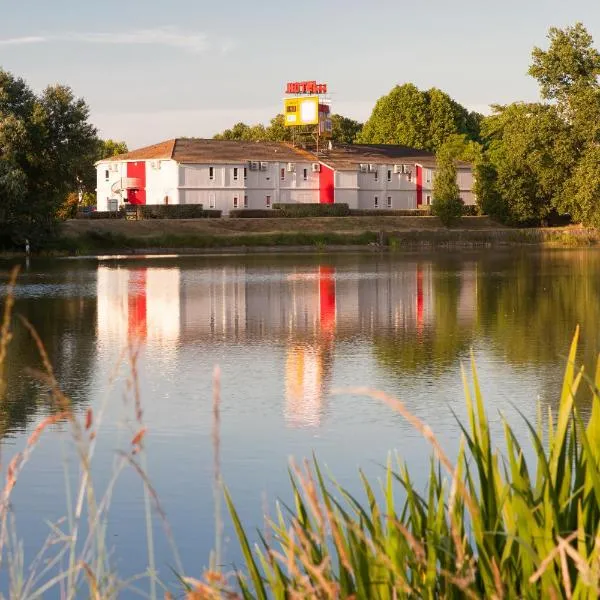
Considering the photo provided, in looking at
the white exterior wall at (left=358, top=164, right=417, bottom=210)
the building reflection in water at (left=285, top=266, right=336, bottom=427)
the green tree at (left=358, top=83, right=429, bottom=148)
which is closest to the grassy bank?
the white exterior wall at (left=358, top=164, right=417, bottom=210)

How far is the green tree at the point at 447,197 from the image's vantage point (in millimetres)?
101062

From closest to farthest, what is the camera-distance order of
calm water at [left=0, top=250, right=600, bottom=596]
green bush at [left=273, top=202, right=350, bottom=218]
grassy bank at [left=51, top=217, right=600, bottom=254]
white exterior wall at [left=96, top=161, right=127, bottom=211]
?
1. calm water at [left=0, top=250, right=600, bottom=596]
2. grassy bank at [left=51, top=217, right=600, bottom=254]
3. green bush at [left=273, top=202, right=350, bottom=218]
4. white exterior wall at [left=96, top=161, right=127, bottom=211]

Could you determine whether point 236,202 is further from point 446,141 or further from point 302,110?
point 446,141

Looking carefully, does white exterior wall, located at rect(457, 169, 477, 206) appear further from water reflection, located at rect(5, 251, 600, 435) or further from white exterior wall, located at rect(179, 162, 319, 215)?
water reflection, located at rect(5, 251, 600, 435)

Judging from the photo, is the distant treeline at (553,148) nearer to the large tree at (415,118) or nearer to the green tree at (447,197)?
the green tree at (447,197)

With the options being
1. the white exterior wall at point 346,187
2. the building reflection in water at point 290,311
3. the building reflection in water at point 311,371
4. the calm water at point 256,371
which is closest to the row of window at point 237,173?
the white exterior wall at point 346,187

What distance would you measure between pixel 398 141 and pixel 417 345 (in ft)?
440

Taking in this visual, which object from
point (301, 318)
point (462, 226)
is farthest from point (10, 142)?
point (462, 226)

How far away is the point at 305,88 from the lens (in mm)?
122500

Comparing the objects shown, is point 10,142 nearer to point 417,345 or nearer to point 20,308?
point 20,308

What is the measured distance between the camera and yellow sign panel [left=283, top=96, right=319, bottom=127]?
393 feet

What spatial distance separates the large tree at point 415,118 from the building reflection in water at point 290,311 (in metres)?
104

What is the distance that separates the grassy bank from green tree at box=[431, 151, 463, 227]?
1291mm

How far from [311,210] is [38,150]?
3577 centimetres
